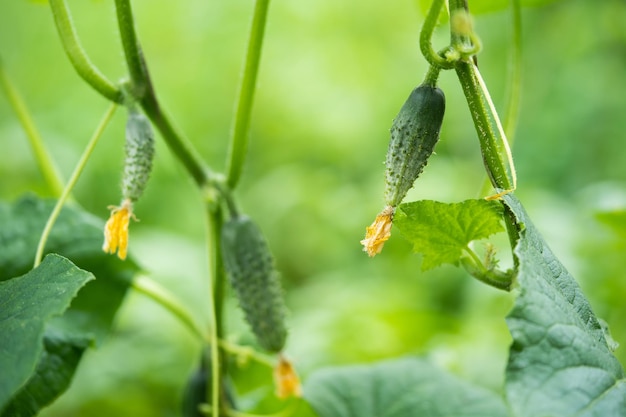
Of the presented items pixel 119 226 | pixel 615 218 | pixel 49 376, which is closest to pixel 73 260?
pixel 49 376

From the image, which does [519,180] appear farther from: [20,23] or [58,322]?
[20,23]

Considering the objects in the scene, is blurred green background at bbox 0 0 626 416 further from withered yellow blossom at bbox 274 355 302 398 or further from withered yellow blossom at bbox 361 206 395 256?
withered yellow blossom at bbox 361 206 395 256

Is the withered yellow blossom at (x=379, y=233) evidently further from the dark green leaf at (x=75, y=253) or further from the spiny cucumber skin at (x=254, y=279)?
the dark green leaf at (x=75, y=253)

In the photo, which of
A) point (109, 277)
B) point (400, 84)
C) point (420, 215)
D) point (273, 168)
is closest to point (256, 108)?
point (273, 168)

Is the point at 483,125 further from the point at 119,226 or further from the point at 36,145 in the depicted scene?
the point at 36,145

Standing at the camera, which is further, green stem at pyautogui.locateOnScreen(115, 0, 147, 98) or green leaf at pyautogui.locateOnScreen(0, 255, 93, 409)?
green stem at pyautogui.locateOnScreen(115, 0, 147, 98)

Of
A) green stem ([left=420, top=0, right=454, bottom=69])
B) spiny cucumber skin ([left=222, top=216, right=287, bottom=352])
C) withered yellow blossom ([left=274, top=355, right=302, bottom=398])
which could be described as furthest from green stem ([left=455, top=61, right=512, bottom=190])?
withered yellow blossom ([left=274, top=355, right=302, bottom=398])

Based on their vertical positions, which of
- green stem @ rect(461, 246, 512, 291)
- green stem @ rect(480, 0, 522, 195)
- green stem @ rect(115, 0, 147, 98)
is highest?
green stem @ rect(480, 0, 522, 195)

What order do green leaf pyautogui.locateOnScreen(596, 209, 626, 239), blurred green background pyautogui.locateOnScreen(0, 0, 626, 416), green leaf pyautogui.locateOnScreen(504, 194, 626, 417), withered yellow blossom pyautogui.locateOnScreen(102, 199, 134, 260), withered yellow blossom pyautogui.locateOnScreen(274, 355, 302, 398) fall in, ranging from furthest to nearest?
blurred green background pyautogui.locateOnScreen(0, 0, 626, 416) → green leaf pyautogui.locateOnScreen(596, 209, 626, 239) → withered yellow blossom pyautogui.locateOnScreen(274, 355, 302, 398) → withered yellow blossom pyautogui.locateOnScreen(102, 199, 134, 260) → green leaf pyautogui.locateOnScreen(504, 194, 626, 417)
